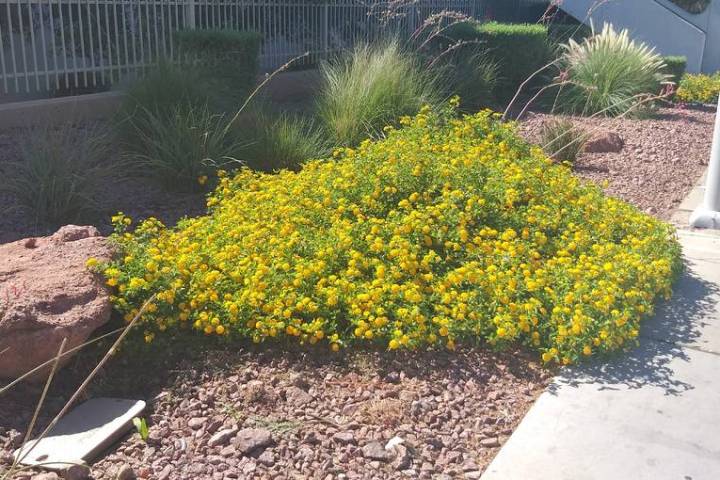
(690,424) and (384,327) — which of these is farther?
(384,327)

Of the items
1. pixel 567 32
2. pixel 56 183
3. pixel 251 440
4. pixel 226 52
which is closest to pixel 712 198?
pixel 251 440

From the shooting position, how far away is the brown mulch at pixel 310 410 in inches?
132

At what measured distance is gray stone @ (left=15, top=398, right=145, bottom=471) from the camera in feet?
11.1

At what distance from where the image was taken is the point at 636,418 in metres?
3.68

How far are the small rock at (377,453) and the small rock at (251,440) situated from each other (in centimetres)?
41

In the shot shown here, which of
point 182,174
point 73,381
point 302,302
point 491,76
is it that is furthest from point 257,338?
point 491,76

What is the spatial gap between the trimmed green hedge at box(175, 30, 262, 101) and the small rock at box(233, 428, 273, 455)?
7.24 meters

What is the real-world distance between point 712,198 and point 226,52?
6220 mm

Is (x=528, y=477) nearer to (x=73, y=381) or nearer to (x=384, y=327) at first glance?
(x=384, y=327)

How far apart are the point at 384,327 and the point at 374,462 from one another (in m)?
1.01

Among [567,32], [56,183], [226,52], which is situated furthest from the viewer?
A: [567,32]

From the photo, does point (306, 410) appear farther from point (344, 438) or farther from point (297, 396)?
point (344, 438)

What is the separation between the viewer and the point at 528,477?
127 inches

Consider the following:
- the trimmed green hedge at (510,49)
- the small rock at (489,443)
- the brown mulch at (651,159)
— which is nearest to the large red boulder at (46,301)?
the small rock at (489,443)
